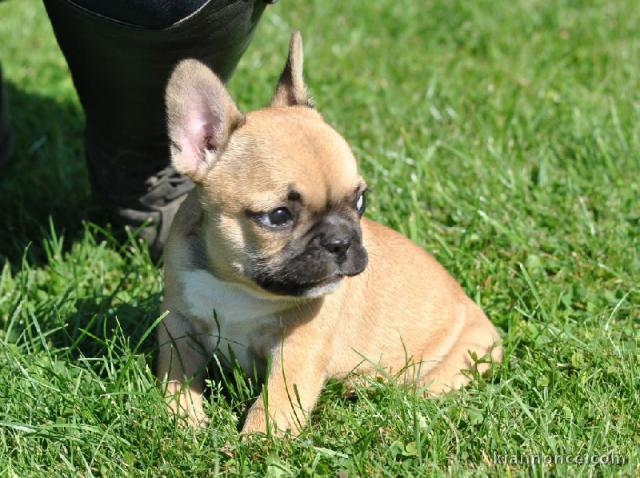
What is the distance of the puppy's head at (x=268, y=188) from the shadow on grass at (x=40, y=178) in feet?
4.98

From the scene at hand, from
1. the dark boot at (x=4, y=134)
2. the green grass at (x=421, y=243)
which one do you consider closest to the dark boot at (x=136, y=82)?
the green grass at (x=421, y=243)

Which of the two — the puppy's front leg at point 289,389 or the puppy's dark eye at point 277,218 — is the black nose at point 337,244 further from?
the puppy's front leg at point 289,389

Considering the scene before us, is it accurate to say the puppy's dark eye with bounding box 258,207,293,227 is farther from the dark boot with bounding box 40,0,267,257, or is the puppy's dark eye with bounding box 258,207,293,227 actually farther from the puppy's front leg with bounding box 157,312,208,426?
the dark boot with bounding box 40,0,267,257

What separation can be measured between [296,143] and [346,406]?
1092mm

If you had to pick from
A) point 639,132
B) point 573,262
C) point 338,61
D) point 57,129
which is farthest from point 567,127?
point 57,129

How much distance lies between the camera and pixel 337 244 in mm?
3396

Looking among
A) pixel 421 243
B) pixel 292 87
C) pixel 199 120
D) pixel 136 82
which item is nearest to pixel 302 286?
pixel 199 120

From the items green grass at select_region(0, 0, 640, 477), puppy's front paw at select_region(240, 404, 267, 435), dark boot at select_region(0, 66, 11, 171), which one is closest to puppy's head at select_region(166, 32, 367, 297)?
puppy's front paw at select_region(240, 404, 267, 435)

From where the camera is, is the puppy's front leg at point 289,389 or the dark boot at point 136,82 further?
the dark boot at point 136,82

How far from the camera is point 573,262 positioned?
A: 480cm

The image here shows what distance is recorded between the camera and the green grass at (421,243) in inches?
136

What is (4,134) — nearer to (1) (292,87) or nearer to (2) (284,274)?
(1) (292,87)

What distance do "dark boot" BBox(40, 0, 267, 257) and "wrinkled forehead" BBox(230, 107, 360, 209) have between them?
70 centimetres

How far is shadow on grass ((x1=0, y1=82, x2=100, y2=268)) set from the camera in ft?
17.2
